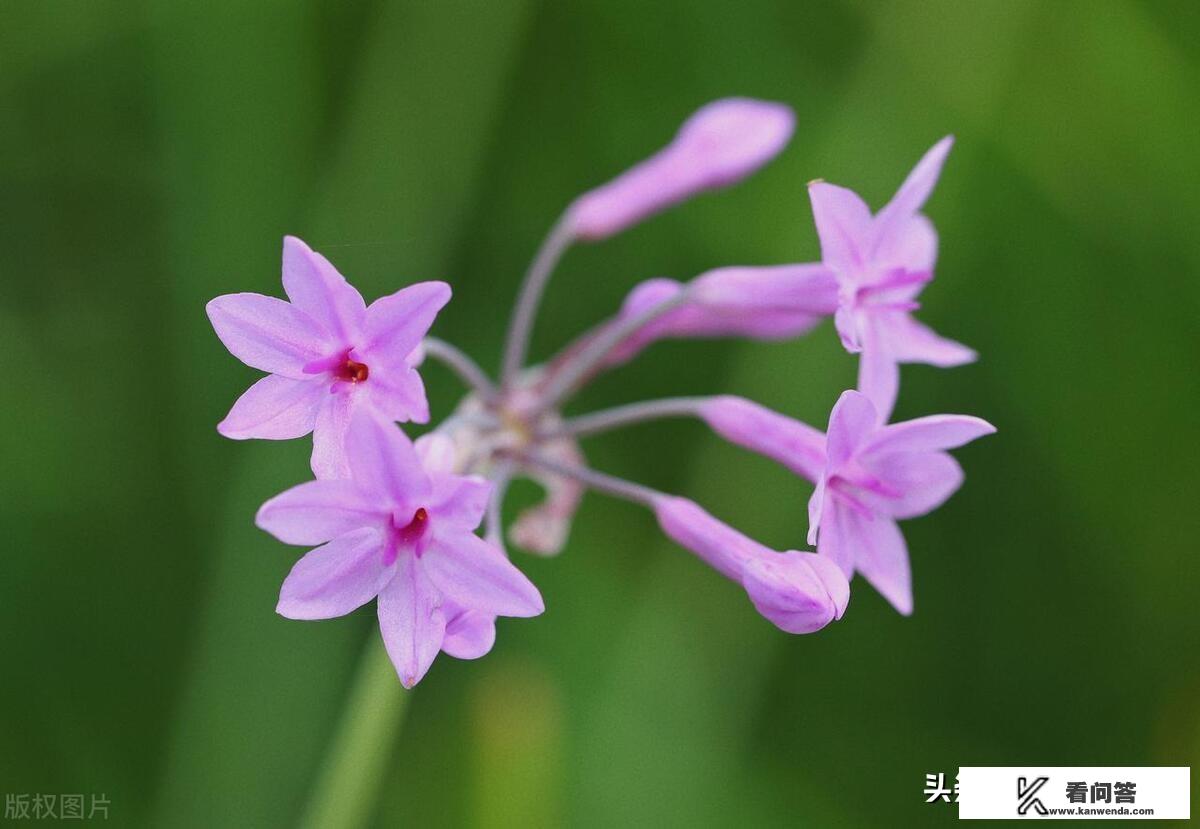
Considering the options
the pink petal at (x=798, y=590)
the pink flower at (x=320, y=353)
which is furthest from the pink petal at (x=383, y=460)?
the pink petal at (x=798, y=590)

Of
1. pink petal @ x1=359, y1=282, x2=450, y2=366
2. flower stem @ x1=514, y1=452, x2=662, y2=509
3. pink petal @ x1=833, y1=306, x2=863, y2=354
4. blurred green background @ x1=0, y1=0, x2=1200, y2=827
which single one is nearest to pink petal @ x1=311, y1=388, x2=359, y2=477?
pink petal @ x1=359, y1=282, x2=450, y2=366

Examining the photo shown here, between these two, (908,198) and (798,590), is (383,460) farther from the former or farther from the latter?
(908,198)

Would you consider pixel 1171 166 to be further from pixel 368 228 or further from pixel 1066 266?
Answer: pixel 368 228

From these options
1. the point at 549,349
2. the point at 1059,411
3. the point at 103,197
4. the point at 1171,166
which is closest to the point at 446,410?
the point at 549,349

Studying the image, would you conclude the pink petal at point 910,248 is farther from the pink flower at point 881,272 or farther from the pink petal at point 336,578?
the pink petal at point 336,578

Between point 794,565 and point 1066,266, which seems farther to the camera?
point 1066,266
